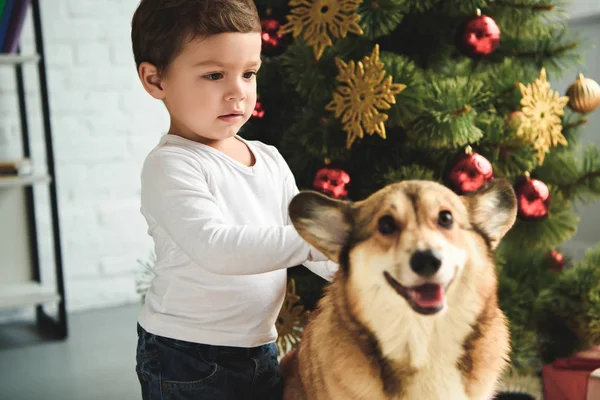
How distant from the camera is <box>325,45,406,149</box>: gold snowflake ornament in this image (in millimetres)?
1137

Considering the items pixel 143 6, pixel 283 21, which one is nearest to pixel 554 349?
pixel 283 21

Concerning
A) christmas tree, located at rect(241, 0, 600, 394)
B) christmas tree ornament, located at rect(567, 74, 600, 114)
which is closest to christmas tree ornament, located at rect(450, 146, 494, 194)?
christmas tree, located at rect(241, 0, 600, 394)

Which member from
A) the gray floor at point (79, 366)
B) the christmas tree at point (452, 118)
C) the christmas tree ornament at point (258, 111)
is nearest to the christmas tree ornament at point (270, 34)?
the christmas tree at point (452, 118)

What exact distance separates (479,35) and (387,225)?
0.76m

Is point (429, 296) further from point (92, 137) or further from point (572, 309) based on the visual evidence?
point (92, 137)

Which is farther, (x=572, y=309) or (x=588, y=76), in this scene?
(x=588, y=76)

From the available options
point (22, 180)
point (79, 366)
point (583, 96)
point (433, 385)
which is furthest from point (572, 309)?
point (22, 180)

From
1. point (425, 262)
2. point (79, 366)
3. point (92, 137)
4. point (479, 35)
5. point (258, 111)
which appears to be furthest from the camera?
point (92, 137)

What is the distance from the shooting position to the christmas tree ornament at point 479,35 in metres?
1.29

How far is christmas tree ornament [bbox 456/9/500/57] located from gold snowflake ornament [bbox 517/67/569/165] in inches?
3.9

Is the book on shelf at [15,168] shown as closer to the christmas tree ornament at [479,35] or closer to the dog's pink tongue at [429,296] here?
the christmas tree ornament at [479,35]

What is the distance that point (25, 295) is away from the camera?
7.67 feet

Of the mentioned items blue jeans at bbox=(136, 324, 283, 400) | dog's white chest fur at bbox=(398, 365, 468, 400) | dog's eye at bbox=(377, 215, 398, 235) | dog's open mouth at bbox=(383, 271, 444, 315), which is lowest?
blue jeans at bbox=(136, 324, 283, 400)

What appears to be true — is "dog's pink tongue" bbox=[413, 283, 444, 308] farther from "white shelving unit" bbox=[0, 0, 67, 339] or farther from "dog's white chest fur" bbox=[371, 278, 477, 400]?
"white shelving unit" bbox=[0, 0, 67, 339]
